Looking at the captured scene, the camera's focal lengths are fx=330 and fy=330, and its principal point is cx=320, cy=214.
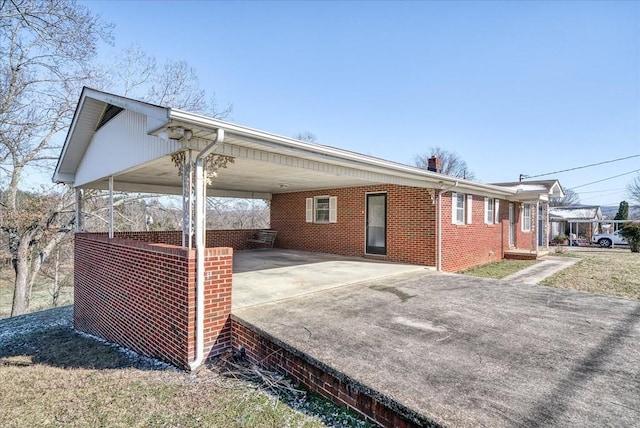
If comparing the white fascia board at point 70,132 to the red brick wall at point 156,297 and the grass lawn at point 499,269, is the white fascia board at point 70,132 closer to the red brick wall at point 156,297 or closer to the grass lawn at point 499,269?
the red brick wall at point 156,297

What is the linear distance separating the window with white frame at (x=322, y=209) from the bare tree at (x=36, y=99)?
37.3 feet

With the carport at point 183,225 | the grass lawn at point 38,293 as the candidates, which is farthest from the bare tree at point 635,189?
the grass lawn at point 38,293

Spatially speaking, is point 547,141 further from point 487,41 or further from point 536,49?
point 487,41

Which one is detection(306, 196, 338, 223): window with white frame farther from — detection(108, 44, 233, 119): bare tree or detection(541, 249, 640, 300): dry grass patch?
detection(108, 44, 233, 119): bare tree

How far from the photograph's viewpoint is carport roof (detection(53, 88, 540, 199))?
4117 mm

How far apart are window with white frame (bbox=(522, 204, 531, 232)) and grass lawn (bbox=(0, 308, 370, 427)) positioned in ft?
52.3

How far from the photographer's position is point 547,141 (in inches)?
866

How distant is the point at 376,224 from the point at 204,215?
6.68m

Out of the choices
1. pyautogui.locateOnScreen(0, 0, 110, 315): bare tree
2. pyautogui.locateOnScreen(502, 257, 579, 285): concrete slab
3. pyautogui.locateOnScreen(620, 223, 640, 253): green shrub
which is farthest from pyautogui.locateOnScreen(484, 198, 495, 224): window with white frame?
pyautogui.locateOnScreen(0, 0, 110, 315): bare tree

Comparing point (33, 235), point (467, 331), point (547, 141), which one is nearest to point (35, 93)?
point (33, 235)

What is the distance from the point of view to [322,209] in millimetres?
11797

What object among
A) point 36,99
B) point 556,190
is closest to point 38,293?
point 36,99

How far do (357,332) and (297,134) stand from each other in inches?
1336

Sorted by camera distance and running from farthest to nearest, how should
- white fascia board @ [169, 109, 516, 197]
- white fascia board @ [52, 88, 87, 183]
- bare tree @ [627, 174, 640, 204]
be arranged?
bare tree @ [627, 174, 640, 204]
white fascia board @ [52, 88, 87, 183]
white fascia board @ [169, 109, 516, 197]
